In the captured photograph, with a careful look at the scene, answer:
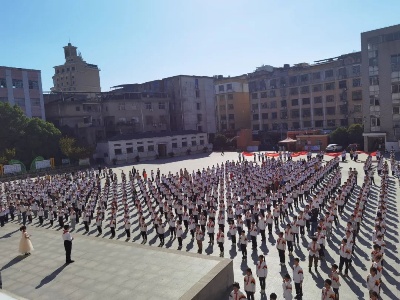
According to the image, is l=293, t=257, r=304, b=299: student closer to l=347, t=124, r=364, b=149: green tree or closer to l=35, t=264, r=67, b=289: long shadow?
l=35, t=264, r=67, b=289: long shadow

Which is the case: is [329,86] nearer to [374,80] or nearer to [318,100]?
[318,100]

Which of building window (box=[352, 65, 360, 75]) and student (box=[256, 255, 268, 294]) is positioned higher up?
building window (box=[352, 65, 360, 75])

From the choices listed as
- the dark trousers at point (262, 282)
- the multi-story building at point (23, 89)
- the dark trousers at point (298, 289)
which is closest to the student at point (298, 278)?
the dark trousers at point (298, 289)

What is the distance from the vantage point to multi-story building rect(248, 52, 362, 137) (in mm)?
54094

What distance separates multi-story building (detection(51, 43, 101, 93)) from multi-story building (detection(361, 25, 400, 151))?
55.8 meters

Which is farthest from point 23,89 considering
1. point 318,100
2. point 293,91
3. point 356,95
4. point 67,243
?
point 356,95

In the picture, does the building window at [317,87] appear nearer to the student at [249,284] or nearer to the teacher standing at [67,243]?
the teacher standing at [67,243]

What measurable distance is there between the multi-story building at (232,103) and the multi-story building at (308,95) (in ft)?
10.6

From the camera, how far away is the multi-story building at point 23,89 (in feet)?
149

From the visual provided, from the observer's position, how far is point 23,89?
47.1 m

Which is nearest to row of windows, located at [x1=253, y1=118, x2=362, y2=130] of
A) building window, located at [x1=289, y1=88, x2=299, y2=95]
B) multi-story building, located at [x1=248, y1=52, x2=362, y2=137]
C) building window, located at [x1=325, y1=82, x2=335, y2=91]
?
multi-story building, located at [x1=248, y1=52, x2=362, y2=137]

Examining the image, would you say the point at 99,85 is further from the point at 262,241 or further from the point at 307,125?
the point at 262,241

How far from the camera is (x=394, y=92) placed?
140ft

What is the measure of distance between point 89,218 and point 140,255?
6.11 m
